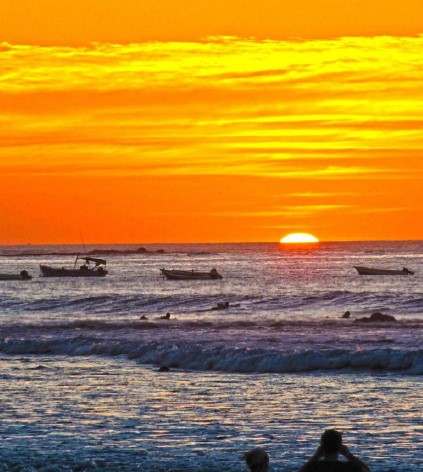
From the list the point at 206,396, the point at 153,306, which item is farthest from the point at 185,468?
the point at 153,306

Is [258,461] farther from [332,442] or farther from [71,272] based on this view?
[71,272]

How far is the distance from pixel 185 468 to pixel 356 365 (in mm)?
16064

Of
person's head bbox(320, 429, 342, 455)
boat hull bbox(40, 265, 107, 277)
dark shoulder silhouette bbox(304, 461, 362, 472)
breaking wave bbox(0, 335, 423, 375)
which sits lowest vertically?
dark shoulder silhouette bbox(304, 461, 362, 472)

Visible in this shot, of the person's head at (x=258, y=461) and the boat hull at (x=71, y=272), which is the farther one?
the boat hull at (x=71, y=272)

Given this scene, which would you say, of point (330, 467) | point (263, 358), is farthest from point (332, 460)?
point (263, 358)

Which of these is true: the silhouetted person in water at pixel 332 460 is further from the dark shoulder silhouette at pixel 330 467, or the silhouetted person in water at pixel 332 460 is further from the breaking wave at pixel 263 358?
the breaking wave at pixel 263 358

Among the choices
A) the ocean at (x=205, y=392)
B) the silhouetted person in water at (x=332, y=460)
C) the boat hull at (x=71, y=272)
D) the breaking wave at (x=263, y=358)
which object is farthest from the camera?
the boat hull at (x=71, y=272)

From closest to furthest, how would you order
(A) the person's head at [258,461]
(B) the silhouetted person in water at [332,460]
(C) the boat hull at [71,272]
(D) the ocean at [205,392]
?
(A) the person's head at [258,461], (B) the silhouetted person in water at [332,460], (D) the ocean at [205,392], (C) the boat hull at [71,272]

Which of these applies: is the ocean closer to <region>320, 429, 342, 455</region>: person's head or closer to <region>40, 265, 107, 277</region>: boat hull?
<region>320, 429, 342, 455</region>: person's head

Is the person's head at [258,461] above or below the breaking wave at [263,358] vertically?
below

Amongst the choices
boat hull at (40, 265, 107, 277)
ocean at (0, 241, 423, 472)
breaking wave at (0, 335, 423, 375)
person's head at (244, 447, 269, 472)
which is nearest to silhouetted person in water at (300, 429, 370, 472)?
person's head at (244, 447, 269, 472)

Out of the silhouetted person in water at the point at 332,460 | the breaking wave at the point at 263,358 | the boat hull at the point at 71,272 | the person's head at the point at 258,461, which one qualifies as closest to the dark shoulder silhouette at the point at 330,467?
the silhouetted person in water at the point at 332,460

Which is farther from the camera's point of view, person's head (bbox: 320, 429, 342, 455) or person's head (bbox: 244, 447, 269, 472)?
person's head (bbox: 320, 429, 342, 455)

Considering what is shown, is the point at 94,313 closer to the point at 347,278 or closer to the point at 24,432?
the point at 24,432
